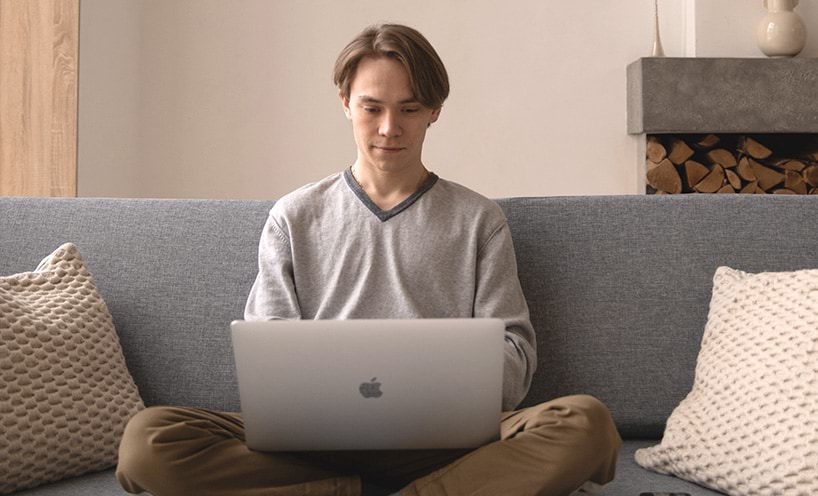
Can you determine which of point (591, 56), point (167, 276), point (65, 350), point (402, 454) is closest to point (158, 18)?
point (591, 56)

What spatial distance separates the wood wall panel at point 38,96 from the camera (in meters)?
3.40

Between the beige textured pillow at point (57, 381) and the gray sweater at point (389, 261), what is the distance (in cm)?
29

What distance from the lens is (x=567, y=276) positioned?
1.99 m

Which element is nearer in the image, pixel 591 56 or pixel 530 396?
pixel 530 396

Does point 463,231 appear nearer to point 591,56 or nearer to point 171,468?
point 171,468

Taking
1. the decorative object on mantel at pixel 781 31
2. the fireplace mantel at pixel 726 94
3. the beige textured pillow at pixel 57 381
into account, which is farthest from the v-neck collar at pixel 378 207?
the decorative object on mantel at pixel 781 31

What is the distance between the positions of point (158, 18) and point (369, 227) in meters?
2.58

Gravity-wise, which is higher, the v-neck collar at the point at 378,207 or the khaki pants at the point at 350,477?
the v-neck collar at the point at 378,207

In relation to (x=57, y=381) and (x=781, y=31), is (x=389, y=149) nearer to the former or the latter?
(x=57, y=381)

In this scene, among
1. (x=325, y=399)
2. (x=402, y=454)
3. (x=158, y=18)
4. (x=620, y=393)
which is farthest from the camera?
(x=158, y=18)

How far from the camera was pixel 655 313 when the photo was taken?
1957 mm

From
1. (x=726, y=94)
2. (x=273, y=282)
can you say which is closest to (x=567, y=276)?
(x=273, y=282)

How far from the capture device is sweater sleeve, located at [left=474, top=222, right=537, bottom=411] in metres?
1.79

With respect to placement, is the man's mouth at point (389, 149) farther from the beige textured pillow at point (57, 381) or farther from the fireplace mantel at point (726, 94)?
the fireplace mantel at point (726, 94)
